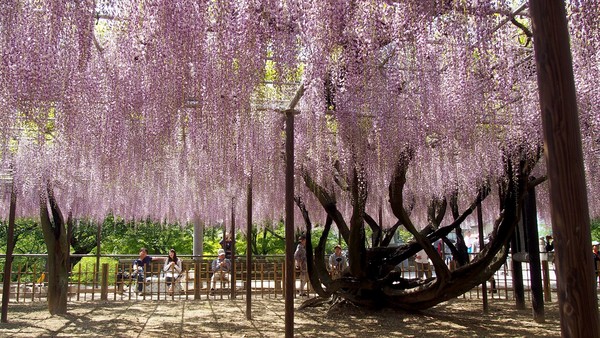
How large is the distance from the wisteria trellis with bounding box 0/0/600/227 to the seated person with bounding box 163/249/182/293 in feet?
11.8

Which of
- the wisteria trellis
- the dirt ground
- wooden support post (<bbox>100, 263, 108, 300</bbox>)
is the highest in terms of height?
the wisteria trellis

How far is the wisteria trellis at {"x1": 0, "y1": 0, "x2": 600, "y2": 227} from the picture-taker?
398 cm

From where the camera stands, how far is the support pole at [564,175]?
195 centimetres

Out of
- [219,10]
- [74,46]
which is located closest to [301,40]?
[219,10]

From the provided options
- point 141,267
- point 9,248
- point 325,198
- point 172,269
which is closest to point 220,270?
point 172,269

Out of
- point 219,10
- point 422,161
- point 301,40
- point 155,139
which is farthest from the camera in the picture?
point 422,161

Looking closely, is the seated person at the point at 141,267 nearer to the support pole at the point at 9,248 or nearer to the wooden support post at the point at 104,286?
the wooden support post at the point at 104,286

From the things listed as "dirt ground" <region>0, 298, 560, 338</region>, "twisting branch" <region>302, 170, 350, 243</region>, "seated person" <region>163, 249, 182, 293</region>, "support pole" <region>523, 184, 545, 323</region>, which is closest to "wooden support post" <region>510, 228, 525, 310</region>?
"dirt ground" <region>0, 298, 560, 338</region>

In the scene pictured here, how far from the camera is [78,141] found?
621cm

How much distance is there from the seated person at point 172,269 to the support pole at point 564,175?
10438 mm

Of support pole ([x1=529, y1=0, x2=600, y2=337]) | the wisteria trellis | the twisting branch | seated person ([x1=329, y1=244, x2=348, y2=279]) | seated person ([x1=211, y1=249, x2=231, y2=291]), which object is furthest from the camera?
seated person ([x1=329, y1=244, x2=348, y2=279])

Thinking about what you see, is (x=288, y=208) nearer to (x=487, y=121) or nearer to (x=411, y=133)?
(x=411, y=133)

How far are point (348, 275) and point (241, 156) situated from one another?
246cm

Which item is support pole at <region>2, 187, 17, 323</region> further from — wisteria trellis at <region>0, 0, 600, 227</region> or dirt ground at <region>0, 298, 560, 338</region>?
wisteria trellis at <region>0, 0, 600, 227</region>
